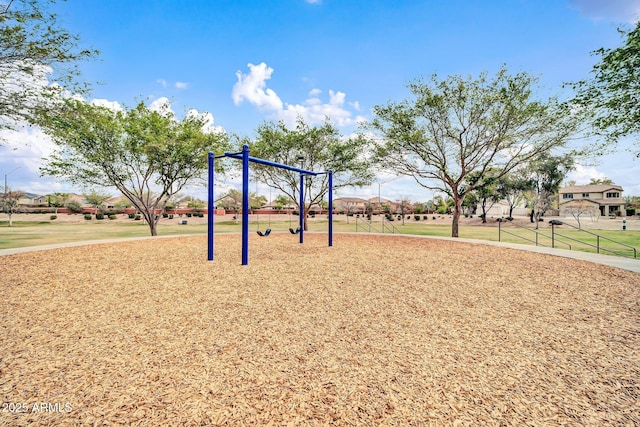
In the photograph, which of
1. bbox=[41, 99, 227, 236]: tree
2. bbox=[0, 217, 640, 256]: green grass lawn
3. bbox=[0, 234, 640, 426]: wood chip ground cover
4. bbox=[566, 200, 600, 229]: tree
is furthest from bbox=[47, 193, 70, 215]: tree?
bbox=[566, 200, 600, 229]: tree

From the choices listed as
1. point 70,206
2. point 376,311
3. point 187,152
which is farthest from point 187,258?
point 70,206

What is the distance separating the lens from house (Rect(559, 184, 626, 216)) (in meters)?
53.3

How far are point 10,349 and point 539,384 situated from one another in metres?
6.43

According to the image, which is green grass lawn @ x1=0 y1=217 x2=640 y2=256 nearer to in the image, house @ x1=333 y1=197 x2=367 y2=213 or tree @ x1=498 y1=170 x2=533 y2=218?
tree @ x1=498 y1=170 x2=533 y2=218

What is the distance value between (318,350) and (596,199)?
8033 centimetres

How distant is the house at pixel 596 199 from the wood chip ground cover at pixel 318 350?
60.5 m

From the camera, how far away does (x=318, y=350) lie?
371 centimetres

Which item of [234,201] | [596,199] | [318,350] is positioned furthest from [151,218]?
[596,199]

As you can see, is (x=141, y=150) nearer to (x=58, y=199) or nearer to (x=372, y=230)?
(x=372, y=230)

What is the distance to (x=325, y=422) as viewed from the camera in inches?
95.3

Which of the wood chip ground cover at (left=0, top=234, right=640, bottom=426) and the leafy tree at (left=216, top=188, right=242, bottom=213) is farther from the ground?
the leafy tree at (left=216, top=188, right=242, bottom=213)

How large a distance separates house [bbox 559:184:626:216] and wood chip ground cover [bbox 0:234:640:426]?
60528 millimetres

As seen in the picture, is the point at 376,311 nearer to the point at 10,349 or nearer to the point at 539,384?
the point at 539,384

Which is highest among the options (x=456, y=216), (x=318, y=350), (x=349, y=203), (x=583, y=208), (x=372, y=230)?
(x=349, y=203)
